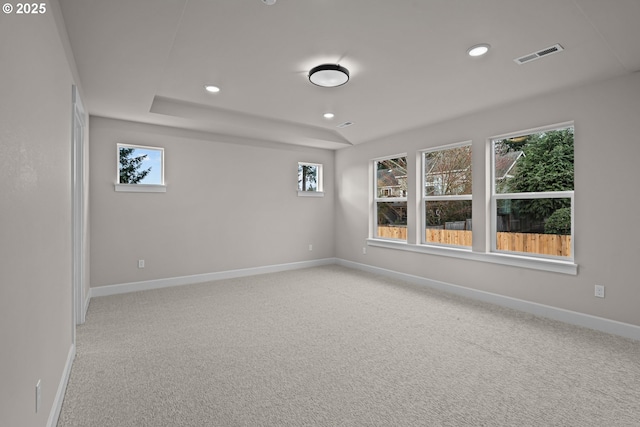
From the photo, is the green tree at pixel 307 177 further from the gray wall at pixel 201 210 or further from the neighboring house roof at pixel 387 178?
the neighboring house roof at pixel 387 178

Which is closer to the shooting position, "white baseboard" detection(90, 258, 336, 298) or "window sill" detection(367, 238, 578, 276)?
"window sill" detection(367, 238, 578, 276)

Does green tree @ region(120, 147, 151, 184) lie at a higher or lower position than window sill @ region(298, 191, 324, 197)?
higher

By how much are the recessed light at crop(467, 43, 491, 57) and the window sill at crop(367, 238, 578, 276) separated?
7.91ft

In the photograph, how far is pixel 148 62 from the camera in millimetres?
2832

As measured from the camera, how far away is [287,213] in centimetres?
612

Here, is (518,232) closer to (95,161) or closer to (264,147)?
Answer: (264,147)

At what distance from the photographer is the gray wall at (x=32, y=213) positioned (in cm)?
117

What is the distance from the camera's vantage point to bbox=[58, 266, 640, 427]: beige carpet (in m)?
1.93

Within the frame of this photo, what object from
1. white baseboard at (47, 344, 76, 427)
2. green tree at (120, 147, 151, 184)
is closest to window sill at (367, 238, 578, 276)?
green tree at (120, 147, 151, 184)

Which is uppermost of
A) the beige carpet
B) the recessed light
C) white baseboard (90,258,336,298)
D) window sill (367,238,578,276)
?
the recessed light

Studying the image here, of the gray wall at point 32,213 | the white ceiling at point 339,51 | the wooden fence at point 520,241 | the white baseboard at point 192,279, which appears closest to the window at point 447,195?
the wooden fence at point 520,241

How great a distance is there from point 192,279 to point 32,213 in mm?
3793

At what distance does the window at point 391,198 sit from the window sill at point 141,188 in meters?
3.63

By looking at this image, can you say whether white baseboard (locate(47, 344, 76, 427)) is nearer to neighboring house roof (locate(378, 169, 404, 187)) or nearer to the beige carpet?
the beige carpet
